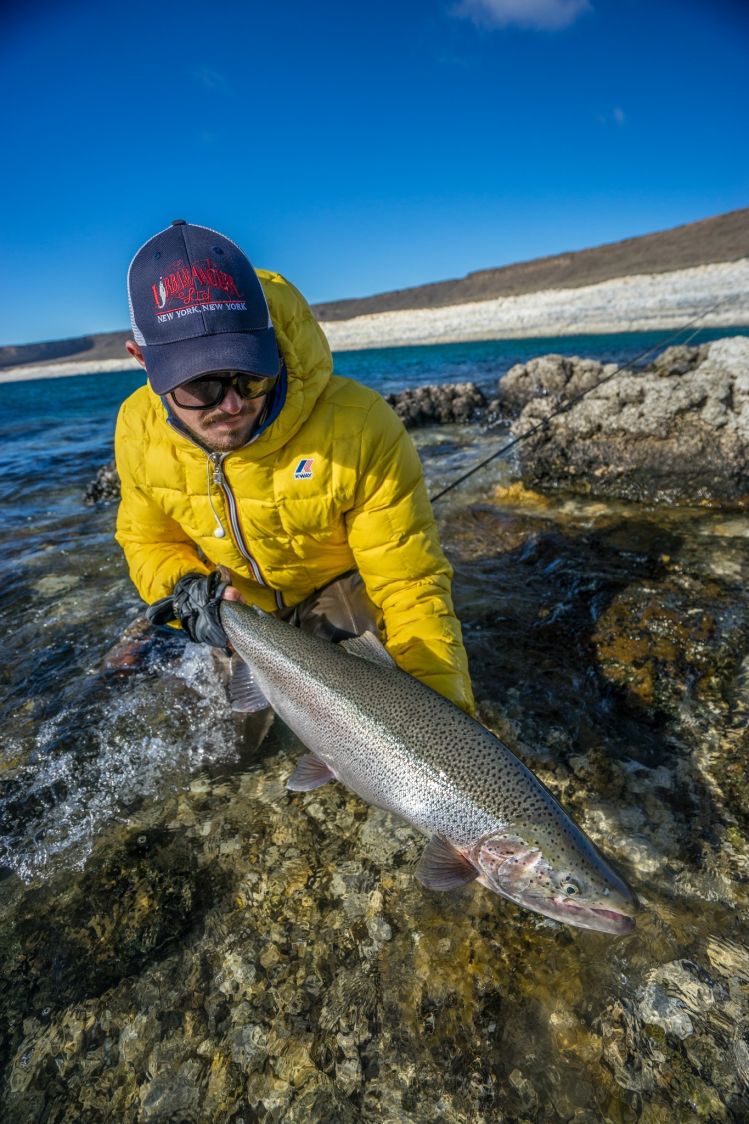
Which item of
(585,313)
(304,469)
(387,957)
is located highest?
(585,313)

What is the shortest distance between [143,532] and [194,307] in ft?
6.36

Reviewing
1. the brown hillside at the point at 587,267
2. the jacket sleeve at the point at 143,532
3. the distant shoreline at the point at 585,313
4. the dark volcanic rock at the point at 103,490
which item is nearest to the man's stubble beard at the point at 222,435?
the jacket sleeve at the point at 143,532

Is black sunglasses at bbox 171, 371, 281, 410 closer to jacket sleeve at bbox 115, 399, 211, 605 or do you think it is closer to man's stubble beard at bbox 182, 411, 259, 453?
man's stubble beard at bbox 182, 411, 259, 453

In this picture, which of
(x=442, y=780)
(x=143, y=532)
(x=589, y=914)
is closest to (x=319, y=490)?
(x=143, y=532)

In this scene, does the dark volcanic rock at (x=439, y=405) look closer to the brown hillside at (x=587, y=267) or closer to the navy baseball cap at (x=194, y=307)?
the navy baseball cap at (x=194, y=307)

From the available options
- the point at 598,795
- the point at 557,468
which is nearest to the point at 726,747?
the point at 598,795

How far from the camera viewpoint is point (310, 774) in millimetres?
2770

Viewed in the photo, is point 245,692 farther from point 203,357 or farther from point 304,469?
point 203,357

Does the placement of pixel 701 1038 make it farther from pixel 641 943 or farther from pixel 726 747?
pixel 726 747

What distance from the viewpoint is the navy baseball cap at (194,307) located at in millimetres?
2520

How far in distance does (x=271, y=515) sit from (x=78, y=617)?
12.1 feet

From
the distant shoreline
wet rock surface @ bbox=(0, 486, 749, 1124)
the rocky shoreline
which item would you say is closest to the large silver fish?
wet rock surface @ bbox=(0, 486, 749, 1124)

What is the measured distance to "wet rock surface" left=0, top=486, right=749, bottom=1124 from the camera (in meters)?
2.14

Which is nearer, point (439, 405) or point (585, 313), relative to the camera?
point (439, 405)
